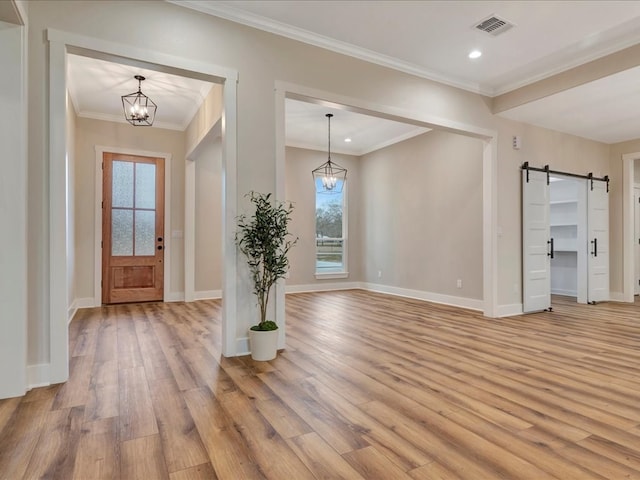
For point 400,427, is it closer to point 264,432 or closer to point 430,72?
point 264,432

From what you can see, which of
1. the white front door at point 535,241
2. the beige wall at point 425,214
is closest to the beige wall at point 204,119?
the beige wall at point 425,214

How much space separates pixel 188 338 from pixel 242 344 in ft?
3.20

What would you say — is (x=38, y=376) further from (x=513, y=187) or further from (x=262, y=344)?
(x=513, y=187)

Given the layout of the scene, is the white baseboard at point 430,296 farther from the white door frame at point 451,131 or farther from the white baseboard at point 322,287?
the white door frame at point 451,131

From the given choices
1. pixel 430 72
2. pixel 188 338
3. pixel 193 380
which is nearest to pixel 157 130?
pixel 188 338

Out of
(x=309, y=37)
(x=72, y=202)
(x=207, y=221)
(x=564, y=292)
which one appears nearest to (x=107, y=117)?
(x=72, y=202)

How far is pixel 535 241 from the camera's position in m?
5.61

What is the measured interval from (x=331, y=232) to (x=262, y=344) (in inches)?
209

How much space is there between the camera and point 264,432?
6.55ft

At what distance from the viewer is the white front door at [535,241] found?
5.48 m

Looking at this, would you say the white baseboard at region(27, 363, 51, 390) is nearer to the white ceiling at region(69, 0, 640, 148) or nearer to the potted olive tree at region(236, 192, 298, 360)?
the potted olive tree at region(236, 192, 298, 360)

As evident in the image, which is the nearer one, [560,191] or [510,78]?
[510,78]

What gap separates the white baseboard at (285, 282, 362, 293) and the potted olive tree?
167 inches

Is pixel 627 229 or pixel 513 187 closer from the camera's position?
pixel 513 187
